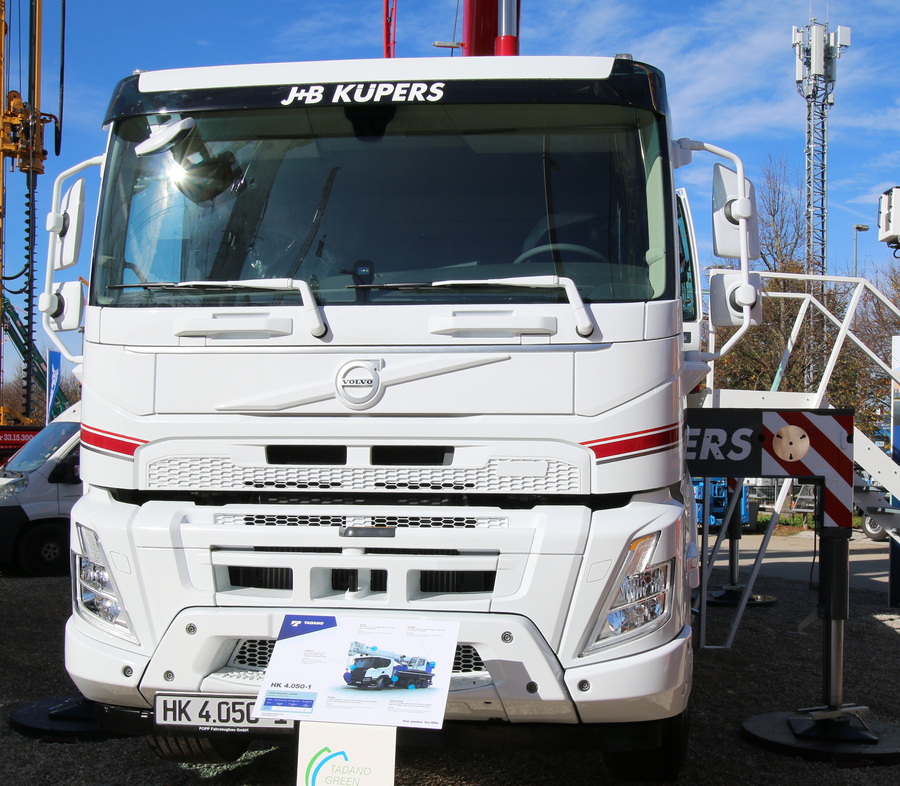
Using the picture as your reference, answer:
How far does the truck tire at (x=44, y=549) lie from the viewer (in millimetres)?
10930

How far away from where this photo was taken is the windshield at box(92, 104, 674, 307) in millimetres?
3535

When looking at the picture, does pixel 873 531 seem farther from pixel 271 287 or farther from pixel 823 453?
pixel 271 287

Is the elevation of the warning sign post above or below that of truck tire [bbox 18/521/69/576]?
above

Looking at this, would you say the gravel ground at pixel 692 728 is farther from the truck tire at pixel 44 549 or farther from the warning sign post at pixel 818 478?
the truck tire at pixel 44 549

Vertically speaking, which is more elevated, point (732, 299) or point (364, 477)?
point (732, 299)

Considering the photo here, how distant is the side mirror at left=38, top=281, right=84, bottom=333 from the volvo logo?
1399 mm

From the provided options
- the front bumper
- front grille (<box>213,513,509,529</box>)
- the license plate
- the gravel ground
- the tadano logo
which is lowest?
the gravel ground

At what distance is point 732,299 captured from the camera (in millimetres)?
3832

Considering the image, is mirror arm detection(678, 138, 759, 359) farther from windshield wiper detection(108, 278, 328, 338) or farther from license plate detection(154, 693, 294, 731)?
license plate detection(154, 693, 294, 731)

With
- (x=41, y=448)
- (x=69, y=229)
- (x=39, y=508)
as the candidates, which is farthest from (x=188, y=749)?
(x=41, y=448)

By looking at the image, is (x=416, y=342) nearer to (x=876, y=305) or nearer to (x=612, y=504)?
(x=612, y=504)

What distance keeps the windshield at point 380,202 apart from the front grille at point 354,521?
0.78 meters

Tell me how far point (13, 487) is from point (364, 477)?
9022 millimetres

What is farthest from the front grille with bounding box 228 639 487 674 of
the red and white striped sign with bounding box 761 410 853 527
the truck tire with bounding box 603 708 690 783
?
the red and white striped sign with bounding box 761 410 853 527
